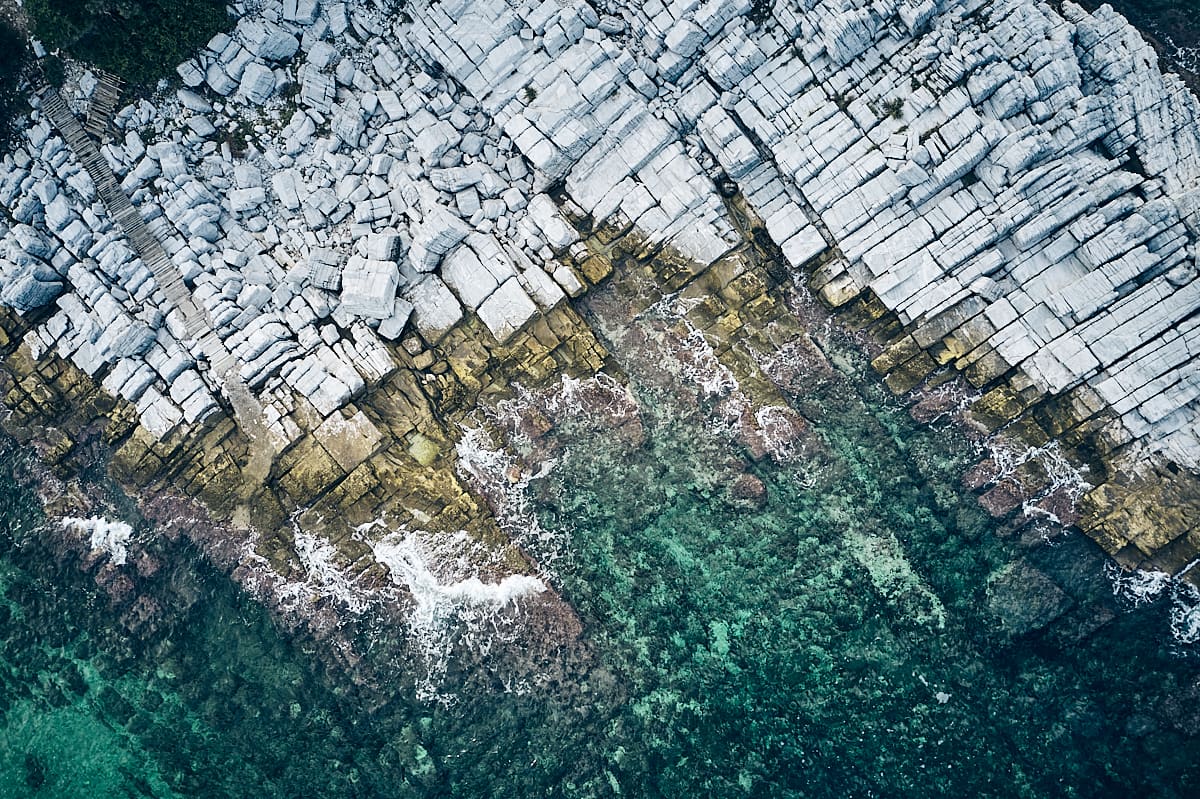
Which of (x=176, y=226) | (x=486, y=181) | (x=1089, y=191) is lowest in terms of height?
(x=1089, y=191)

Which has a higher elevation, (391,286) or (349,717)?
(391,286)

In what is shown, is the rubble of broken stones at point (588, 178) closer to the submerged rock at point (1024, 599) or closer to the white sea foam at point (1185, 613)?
the white sea foam at point (1185, 613)

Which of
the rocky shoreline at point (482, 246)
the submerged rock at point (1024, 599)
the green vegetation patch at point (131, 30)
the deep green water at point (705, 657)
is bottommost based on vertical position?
the submerged rock at point (1024, 599)

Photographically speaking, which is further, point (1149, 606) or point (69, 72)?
point (69, 72)

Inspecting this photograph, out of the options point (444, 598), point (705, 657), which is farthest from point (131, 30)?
point (705, 657)

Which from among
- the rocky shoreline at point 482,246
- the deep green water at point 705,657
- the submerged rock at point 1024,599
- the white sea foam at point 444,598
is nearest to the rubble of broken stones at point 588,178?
the rocky shoreline at point 482,246

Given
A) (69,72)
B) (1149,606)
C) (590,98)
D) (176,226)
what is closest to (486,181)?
(590,98)

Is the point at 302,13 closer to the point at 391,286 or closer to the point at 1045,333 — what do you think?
the point at 391,286
